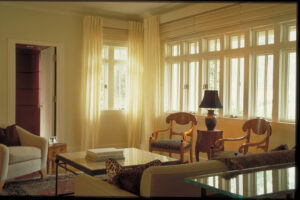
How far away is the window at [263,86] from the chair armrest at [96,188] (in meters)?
3.29

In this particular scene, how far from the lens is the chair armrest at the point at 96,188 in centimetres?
194

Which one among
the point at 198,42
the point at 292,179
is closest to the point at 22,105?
the point at 198,42

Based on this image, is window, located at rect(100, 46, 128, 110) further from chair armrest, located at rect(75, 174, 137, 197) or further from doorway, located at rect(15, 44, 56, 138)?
chair armrest, located at rect(75, 174, 137, 197)

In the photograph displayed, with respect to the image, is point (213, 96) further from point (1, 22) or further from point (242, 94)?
point (1, 22)

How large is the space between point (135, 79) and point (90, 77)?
94 centimetres

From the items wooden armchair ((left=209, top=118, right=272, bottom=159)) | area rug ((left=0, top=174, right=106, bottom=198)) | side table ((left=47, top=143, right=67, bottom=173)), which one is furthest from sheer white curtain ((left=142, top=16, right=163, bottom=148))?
area rug ((left=0, top=174, right=106, bottom=198))

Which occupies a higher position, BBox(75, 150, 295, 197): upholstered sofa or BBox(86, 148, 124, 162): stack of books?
BBox(75, 150, 295, 197): upholstered sofa

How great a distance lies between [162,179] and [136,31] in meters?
5.40

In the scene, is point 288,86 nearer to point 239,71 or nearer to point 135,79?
point 239,71

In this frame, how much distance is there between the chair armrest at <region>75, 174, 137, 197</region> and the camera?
1939 millimetres

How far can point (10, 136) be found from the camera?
184 inches

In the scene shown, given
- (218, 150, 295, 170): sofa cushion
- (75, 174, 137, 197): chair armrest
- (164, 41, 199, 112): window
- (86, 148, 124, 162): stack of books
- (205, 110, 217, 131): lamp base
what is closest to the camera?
(75, 174, 137, 197): chair armrest

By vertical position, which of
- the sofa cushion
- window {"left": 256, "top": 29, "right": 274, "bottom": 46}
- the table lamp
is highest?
window {"left": 256, "top": 29, "right": 274, "bottom": 46}

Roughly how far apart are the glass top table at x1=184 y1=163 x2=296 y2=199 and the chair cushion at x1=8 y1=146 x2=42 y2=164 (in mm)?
3159
